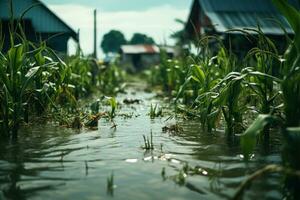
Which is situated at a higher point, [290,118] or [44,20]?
[44,20]

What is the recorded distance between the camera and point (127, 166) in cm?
394

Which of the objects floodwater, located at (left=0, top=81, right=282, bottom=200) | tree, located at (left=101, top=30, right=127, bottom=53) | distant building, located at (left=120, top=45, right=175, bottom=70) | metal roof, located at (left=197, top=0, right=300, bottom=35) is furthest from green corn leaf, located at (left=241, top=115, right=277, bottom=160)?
tree, located at (left=101, top=30, right=127, bottom=53)

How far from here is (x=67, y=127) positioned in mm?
6184

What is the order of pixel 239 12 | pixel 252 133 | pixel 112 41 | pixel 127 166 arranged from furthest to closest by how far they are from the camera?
pixel 112 41, pixel 239 12, pixel 127 166, pixel 252 133

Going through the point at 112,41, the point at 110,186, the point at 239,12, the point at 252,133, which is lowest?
the point at 110,186

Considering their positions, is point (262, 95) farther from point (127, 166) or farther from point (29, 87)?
point (29, 87)

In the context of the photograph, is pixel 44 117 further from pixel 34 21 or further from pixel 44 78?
pixel 34 21

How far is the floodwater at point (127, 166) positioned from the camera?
10.6 feet

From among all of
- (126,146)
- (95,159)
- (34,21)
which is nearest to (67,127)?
(126,146)

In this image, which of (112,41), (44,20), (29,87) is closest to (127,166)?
(29,87)

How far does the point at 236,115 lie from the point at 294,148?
2453 mm

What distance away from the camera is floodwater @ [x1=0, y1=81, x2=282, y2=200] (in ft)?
10.6

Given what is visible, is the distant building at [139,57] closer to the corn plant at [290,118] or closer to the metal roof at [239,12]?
the metal roof at [239,12]

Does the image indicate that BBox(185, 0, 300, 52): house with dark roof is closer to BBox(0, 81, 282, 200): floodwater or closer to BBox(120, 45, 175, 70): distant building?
BBox(0, 81, 282, 200): floodwater
